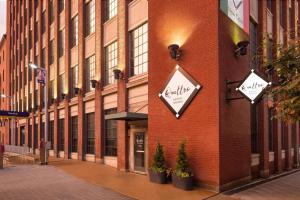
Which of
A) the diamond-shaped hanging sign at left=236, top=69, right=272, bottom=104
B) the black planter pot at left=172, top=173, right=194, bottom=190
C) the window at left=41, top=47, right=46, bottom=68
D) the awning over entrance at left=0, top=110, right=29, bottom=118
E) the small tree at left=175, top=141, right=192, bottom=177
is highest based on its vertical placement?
the window at left=41, top=47, right=46, bottom=68

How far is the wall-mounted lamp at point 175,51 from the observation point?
1427cm

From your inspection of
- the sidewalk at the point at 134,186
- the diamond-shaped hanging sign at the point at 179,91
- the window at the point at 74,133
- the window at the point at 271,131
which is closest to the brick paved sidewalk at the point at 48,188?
the sidewalk at the point at 134,186

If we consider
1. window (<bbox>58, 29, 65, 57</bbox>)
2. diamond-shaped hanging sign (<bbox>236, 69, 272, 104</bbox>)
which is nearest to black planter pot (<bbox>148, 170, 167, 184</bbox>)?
diamond-shaped hanging sign (<bbox>236, 69, 272, 104</bbox>)

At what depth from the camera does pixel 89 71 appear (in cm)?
2466

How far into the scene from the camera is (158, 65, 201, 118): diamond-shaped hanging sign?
1385 centimetres

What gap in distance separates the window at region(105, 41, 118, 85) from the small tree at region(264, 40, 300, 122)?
12.2 metres

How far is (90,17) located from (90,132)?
786 centimetres

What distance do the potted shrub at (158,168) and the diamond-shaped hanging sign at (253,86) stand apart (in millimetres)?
4028

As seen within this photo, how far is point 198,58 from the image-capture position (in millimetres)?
13758

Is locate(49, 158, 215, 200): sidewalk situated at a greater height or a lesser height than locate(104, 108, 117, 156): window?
lesser

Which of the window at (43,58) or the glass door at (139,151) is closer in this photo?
the glass door at (139,151)

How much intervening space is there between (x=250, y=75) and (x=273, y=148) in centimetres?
876

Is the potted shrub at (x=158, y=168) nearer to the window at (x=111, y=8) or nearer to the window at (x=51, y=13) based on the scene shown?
the window at (x=111, y=8)

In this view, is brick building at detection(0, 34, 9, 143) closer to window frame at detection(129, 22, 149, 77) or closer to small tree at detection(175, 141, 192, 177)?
window frame at detection(129, 22, 149, 77)
